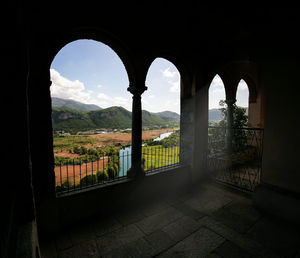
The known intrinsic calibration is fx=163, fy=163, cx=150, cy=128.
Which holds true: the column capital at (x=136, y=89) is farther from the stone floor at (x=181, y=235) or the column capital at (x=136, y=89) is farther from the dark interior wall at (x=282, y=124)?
the stone floor at (x=181, y=235)

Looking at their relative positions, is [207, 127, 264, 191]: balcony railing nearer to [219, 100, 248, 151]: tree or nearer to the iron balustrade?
[219, 100, 248, 151]: tree

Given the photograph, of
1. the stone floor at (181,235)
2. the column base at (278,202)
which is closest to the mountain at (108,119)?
the stone floor at (181,235)

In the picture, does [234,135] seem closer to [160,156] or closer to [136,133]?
[160,156]

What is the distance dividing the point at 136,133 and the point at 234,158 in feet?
13.6

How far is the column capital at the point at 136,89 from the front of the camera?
355 cm

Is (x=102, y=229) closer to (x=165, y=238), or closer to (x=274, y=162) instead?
(x=165, y=238)

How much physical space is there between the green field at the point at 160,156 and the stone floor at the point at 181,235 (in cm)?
107

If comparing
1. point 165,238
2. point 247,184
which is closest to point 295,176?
point 247,184

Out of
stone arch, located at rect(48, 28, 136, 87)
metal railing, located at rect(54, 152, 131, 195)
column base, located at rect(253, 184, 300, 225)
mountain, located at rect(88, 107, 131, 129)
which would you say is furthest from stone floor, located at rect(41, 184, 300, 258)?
mountain, located at rect(88, 107, 131, 129)

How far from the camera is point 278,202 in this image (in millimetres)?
3020

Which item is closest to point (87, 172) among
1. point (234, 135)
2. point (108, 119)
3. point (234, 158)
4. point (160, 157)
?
point (160, 157)

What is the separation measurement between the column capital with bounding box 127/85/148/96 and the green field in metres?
1.45

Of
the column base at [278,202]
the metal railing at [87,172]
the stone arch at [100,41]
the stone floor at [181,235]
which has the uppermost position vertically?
the stone arch at [100,41]

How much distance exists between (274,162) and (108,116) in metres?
19.3
